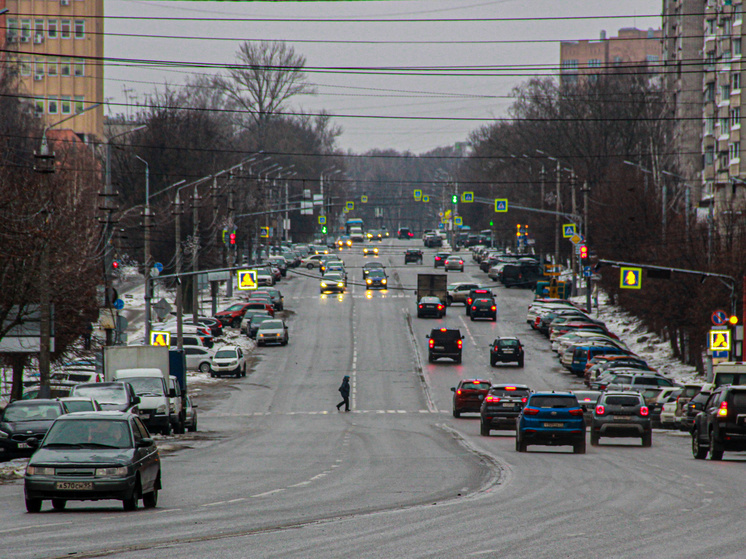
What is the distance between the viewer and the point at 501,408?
32.6 meters

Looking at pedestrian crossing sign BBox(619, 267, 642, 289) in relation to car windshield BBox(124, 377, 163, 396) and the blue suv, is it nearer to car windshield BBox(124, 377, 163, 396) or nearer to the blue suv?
car windshield BBox(124, 377, 163, 396)

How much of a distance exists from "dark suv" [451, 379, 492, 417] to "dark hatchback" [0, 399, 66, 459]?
58.3 ft

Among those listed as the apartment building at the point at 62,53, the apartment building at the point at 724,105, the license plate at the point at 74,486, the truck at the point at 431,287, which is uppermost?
the apartment building at the point at 62,53

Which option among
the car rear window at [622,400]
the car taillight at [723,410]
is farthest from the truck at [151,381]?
the car taillight at [723,410]

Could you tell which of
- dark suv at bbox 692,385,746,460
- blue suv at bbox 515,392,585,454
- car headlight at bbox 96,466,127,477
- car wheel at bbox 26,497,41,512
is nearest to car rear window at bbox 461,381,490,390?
blue suv at bbox 515,392,585,454

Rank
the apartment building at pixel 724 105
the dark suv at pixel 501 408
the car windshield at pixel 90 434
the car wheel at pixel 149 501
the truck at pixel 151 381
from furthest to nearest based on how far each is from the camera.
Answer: the apartment building at pixel 724 105 < the truck at pixel 151 381 < the dark suv at pixel 501 408 < the car wheel at pixel 149 501 < the car windshield at pixel 90 434

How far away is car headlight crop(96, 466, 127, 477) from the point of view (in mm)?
15367

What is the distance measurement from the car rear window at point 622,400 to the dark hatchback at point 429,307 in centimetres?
4668

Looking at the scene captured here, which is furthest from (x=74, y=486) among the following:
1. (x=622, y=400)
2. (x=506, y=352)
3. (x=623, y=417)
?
(x=506, y=352)

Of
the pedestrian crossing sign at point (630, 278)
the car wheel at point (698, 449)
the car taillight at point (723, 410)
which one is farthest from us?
the pedestrian crossing sign at point (630, 278)

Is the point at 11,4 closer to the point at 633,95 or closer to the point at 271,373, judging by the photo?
the point at 633,95

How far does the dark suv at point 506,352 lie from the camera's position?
187 ft

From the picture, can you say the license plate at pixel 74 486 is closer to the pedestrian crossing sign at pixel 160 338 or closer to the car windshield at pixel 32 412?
the car windshield at pixel 32 412

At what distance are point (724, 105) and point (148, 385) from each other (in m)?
60.8
